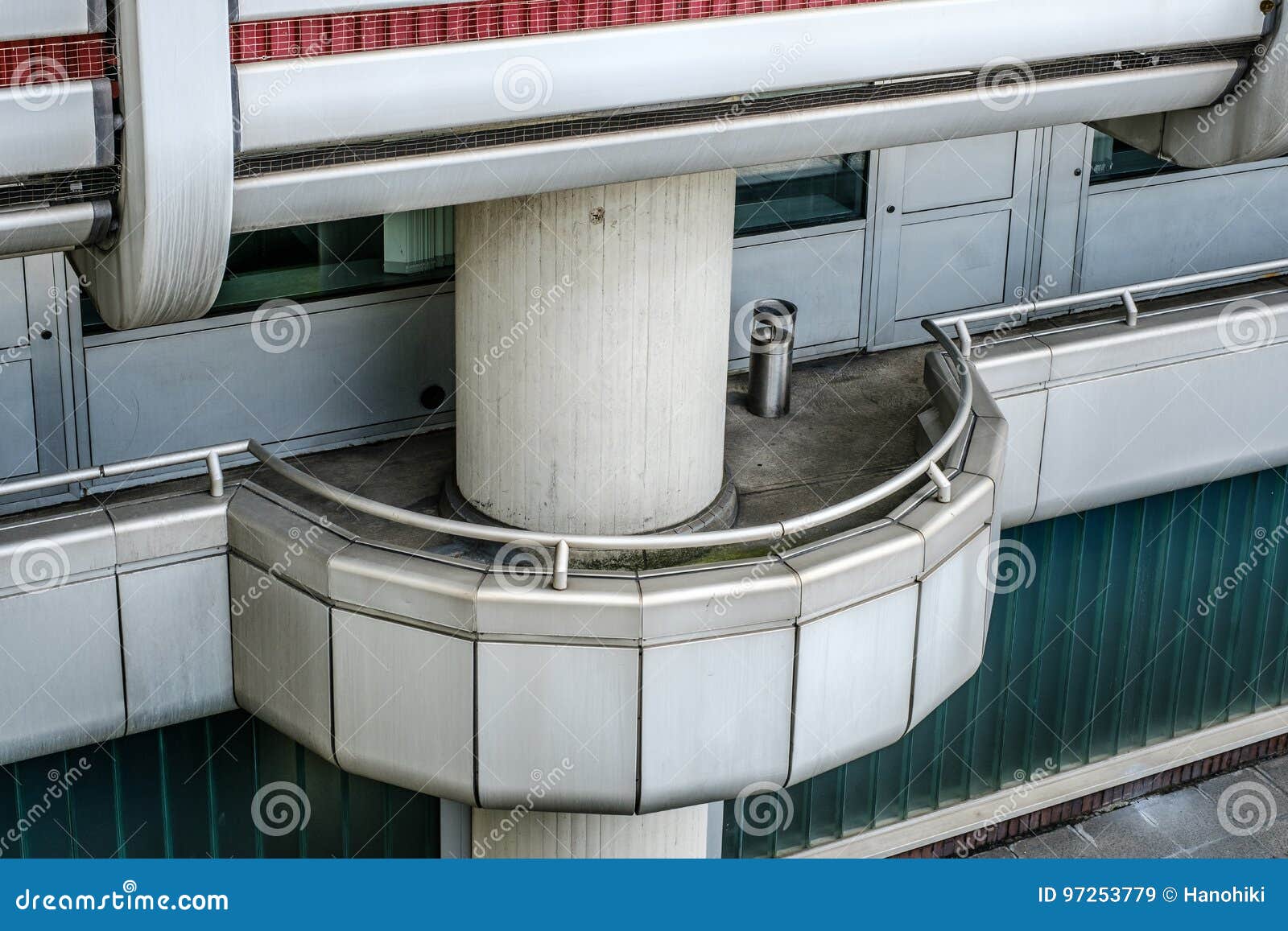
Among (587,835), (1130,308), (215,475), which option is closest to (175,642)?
(215,475)

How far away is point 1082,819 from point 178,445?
7224mm

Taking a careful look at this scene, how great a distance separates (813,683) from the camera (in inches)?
295

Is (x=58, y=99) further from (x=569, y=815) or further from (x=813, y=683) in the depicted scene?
(x=569, y=815)

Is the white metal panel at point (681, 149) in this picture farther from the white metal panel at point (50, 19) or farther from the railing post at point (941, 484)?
the railing post at point (941, 484)

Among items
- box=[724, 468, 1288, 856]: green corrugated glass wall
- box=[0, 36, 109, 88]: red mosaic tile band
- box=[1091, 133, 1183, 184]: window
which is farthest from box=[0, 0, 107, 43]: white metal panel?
box=[1091, 133, 1183, 184]: window

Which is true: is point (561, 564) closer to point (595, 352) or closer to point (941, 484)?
point (595, 352)

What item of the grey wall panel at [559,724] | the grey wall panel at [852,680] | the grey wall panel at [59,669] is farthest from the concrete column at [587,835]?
the grey wall panel at [59,669]

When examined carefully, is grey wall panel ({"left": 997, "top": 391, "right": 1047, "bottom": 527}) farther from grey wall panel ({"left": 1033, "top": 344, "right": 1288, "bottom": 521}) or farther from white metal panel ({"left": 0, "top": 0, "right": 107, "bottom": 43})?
white metal panel ({"left": 0, "top": 0, "right": 107, "bottom": 43})

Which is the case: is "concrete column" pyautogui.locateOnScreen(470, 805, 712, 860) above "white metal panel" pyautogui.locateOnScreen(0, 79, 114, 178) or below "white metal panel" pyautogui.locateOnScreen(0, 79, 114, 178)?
below

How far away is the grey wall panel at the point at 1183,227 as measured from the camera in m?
10.8

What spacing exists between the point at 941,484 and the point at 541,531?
71.6 inches

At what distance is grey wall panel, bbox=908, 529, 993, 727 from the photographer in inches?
307

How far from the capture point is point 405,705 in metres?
7.35

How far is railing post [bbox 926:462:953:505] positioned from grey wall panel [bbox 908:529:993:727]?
0.90 ft
